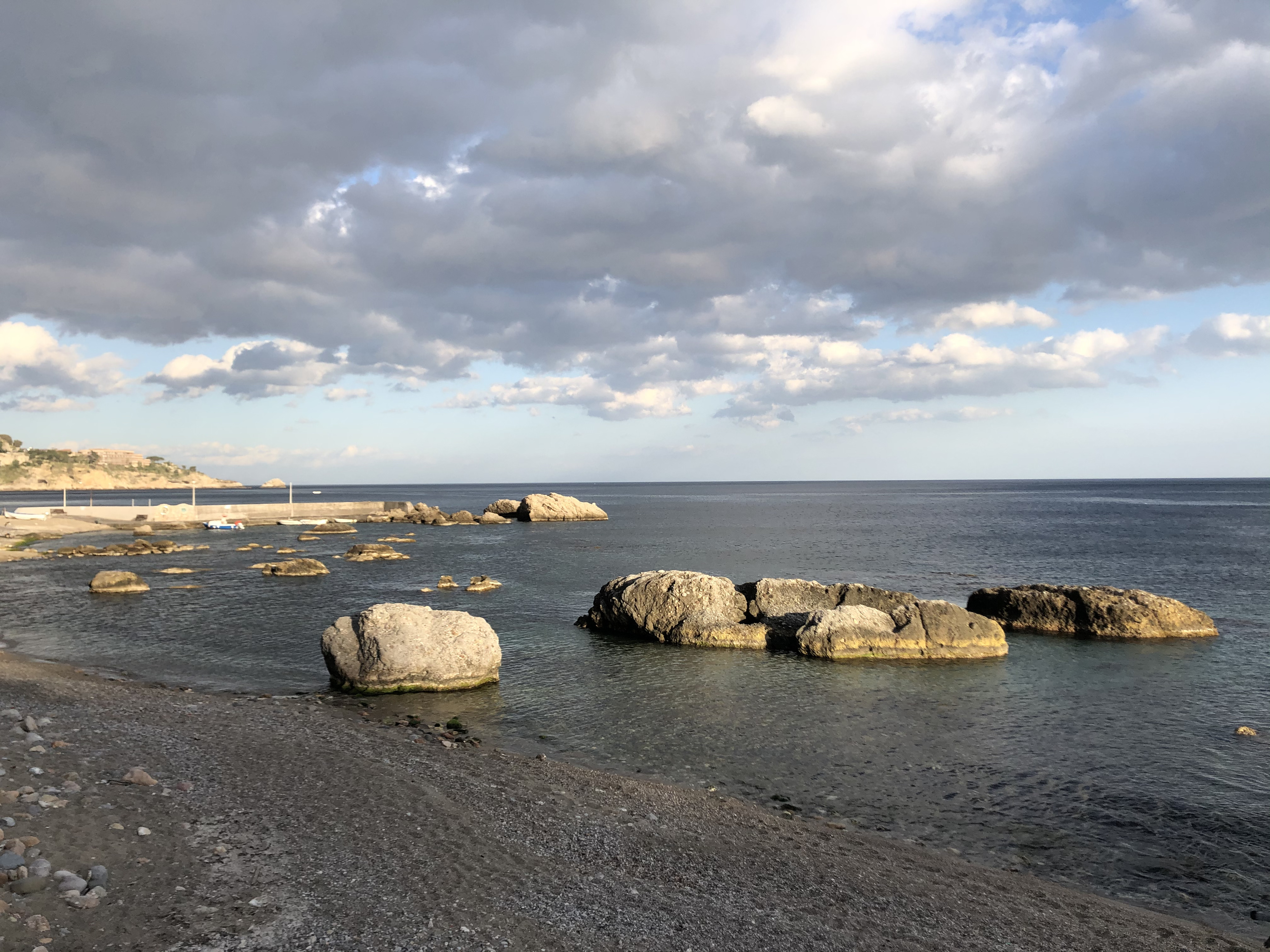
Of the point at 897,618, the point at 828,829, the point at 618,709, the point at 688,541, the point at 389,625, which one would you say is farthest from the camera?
the point at 688,541

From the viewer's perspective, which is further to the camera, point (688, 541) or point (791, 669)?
point (688, 541)

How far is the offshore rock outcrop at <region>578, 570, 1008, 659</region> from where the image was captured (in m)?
28.5

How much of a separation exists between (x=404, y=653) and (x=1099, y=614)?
93.4ft

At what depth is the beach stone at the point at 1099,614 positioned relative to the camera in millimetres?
31781

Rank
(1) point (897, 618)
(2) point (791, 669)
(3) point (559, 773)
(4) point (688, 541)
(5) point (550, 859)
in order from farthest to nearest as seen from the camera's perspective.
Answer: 1. (4) point (688, 541)
2. (1) point (897, 618)
3. (2) point (791, 669)
4. (3) point (559, 773)
5. (5) point (550, 859)

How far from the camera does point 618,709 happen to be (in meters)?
21.9

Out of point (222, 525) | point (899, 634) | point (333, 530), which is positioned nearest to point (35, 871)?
point (899, 634)

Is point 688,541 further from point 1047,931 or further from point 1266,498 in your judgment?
point 1266,498

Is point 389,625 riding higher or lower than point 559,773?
higher

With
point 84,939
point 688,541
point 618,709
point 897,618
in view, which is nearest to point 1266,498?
point 688,541

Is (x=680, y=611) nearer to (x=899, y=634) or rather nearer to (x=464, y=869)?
(x=899, y=634)

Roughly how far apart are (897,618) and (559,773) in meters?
18.0

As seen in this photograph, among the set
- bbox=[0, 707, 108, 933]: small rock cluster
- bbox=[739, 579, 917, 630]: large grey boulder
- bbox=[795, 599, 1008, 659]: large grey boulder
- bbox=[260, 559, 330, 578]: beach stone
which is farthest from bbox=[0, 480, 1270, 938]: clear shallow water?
bbox=[0, 707, 108, 933]: small rock cluster

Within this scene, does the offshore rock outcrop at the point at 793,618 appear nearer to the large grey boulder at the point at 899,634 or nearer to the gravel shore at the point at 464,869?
the large grey boulder at the point at 899,634
